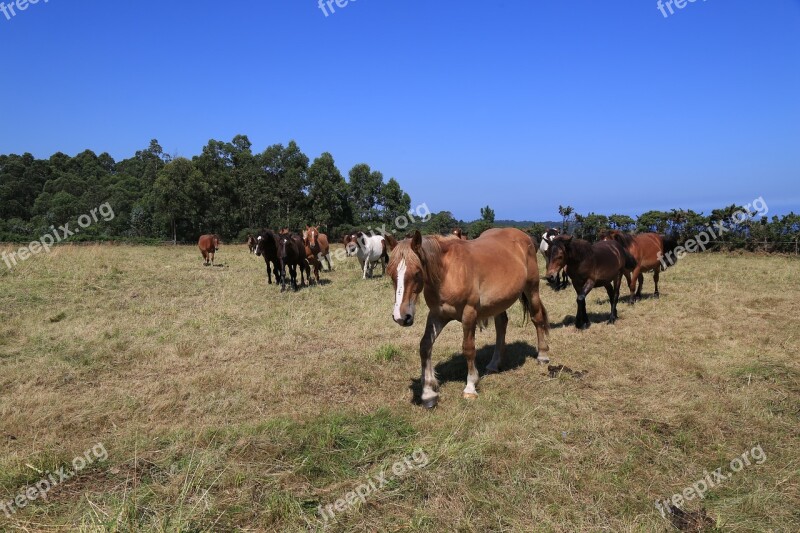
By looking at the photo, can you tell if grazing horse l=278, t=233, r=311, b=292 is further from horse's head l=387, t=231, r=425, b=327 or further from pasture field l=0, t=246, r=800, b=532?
horse's head l=387, t=231, r=425, b=327

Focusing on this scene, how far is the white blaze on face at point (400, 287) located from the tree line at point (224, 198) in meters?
40.6

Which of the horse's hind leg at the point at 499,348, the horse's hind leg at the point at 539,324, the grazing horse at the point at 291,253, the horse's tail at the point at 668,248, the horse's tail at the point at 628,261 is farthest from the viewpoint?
the grazing horse at the point at 291,253

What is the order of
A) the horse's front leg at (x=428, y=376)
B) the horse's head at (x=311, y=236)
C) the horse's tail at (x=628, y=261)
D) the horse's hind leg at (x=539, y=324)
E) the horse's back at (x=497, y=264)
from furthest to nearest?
the horse's head at (x=311, y=236) → the horse's tail at (x=628, y=261) → the horse's hind leg at (x=539, y=324) → the horse's back at (x=497, y=264) → the horse's front leg at (x=428, y=376)

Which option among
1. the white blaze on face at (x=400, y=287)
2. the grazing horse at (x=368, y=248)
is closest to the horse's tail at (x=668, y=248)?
the grazing horse at (x=368, y=248)

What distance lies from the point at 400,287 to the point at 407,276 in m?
0.14

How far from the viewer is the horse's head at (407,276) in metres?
4.24

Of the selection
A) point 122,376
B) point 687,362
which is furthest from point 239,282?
point 687,362

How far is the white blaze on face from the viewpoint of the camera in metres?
4.19

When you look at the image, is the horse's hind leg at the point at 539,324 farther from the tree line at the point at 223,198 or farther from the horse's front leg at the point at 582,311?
the tree line at the point at 223,198

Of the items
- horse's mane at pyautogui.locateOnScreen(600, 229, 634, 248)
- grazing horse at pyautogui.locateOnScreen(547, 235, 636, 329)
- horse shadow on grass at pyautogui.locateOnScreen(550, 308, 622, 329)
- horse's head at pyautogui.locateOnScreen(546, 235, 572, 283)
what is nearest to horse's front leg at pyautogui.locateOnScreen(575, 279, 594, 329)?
grazing horse at pyautogui.locateOnScreen(547, 235, 636, 329)

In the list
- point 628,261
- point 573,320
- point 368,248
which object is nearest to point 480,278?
point 573,320

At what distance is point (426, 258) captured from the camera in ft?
15.5

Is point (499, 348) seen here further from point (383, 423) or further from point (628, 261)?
point (628, 261)

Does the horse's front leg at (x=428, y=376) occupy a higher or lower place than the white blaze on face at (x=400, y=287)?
lower
